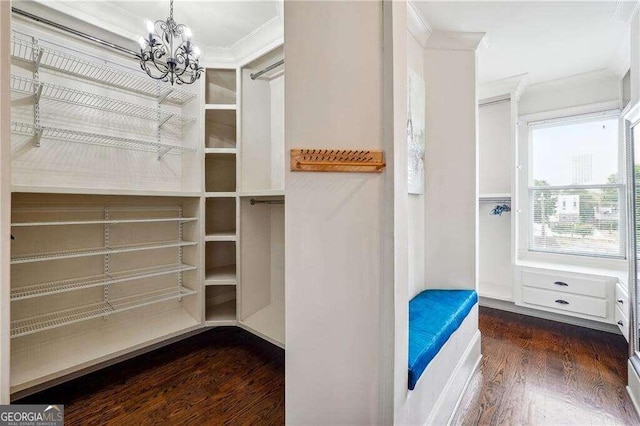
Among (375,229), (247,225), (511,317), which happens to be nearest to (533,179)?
(511,317)

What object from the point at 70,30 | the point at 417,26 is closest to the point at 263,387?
the point at 70,30

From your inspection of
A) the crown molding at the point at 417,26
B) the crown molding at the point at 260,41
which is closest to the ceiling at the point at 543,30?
the crown molding at the point at 417,26

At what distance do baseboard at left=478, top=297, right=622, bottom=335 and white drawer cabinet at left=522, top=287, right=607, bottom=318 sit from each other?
210 millimetres

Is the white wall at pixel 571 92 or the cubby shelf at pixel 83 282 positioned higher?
the white wall at pixel 571 92

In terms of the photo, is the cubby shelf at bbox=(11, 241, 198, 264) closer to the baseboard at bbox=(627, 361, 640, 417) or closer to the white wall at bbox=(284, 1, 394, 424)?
the white wall at bbox=(284, 1, 394, 424)

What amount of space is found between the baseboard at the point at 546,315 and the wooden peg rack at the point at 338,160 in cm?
298

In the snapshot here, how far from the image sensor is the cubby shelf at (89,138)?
1695 mm

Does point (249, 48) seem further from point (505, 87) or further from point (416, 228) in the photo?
point (505, 87)

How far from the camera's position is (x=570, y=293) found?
267 cm

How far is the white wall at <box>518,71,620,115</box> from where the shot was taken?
274 cm

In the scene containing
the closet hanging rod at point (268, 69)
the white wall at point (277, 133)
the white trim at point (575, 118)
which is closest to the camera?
the closet hanging rod at point (268, 69)

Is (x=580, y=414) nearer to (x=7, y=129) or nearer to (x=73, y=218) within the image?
(x=7, y=129)

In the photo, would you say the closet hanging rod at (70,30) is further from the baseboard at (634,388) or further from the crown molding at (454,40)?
the baseboard at (634,388)

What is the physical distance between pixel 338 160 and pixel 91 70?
6.66 feet
